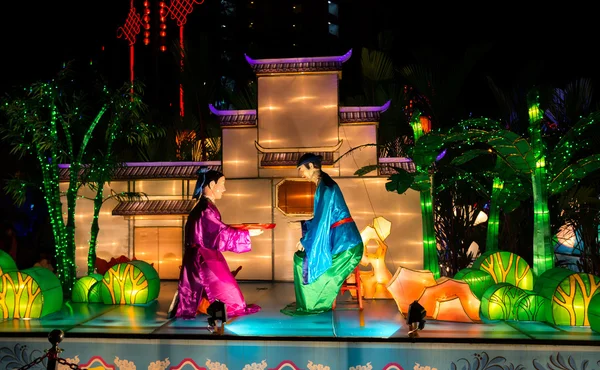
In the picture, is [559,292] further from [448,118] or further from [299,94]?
[299,94]

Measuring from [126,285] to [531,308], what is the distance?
512 cm

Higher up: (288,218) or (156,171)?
(156,171)

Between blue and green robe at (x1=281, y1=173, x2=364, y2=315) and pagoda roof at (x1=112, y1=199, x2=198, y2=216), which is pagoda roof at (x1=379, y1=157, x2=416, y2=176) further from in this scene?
pagoda roof at (x1=112, y1=199, x2=198, y2=216)

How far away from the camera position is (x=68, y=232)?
816cm

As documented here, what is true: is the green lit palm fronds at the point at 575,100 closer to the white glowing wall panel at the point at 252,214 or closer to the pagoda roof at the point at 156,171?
the white glowing wall panel at the point at 252,214

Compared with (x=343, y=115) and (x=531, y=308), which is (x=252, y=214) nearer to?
(x=343, y=115)

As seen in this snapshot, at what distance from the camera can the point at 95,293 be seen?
7.59 meters

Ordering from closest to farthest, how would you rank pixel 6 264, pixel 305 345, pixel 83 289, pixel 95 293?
pixel 305 345
pixel 6 264
pixel 95 293
pixel 83 289

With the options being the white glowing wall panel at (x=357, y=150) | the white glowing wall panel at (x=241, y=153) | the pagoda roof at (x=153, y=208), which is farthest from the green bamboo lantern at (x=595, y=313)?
the pagoda roof at (x=153, y=208)

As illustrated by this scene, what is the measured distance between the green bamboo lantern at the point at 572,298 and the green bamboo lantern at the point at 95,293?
5.72 meters

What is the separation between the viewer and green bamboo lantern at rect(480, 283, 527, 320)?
6.16m

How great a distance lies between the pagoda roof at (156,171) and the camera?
9812mm

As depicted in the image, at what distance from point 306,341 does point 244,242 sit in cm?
174

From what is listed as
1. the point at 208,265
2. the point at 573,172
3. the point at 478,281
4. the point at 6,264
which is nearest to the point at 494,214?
the point at 573,172
